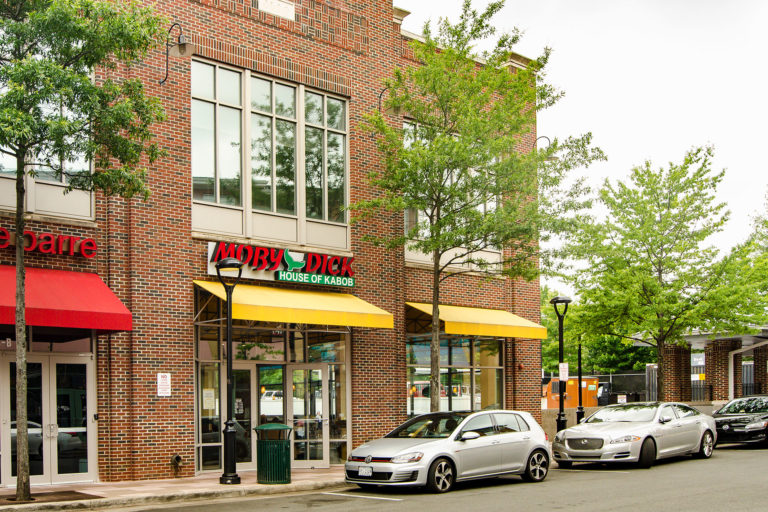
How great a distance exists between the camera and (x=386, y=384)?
21.3 meters

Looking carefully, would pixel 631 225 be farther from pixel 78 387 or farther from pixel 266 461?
pixel 78 387

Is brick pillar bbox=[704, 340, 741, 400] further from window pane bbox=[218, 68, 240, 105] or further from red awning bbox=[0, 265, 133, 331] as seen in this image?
red awning bbox=[0, 265, 133, 331]

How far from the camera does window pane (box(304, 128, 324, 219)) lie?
2034 centimetres

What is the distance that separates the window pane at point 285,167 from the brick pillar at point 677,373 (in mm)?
21687

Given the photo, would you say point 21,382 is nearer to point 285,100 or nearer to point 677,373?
point 285,100

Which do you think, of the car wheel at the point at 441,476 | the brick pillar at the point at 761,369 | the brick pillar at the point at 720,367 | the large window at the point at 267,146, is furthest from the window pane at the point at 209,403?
the brick pillar at the point at 761,369

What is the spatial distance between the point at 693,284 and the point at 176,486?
17.1 metres

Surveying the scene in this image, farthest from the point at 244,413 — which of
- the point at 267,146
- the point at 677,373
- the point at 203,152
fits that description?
the point at 677,373

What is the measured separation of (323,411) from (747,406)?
40.2 feet

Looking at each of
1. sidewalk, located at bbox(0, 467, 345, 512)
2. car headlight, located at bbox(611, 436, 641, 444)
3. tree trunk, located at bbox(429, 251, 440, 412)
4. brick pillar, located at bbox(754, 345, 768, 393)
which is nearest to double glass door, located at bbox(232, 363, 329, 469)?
sidewalk, located at bbox(0, 467, 345, 512)

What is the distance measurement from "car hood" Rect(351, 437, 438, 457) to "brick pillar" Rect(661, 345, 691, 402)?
23.3 metres

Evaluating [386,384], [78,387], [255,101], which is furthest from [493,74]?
[78,387]

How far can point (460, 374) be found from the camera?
76.9 ft

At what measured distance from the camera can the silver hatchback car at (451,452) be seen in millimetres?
14484
